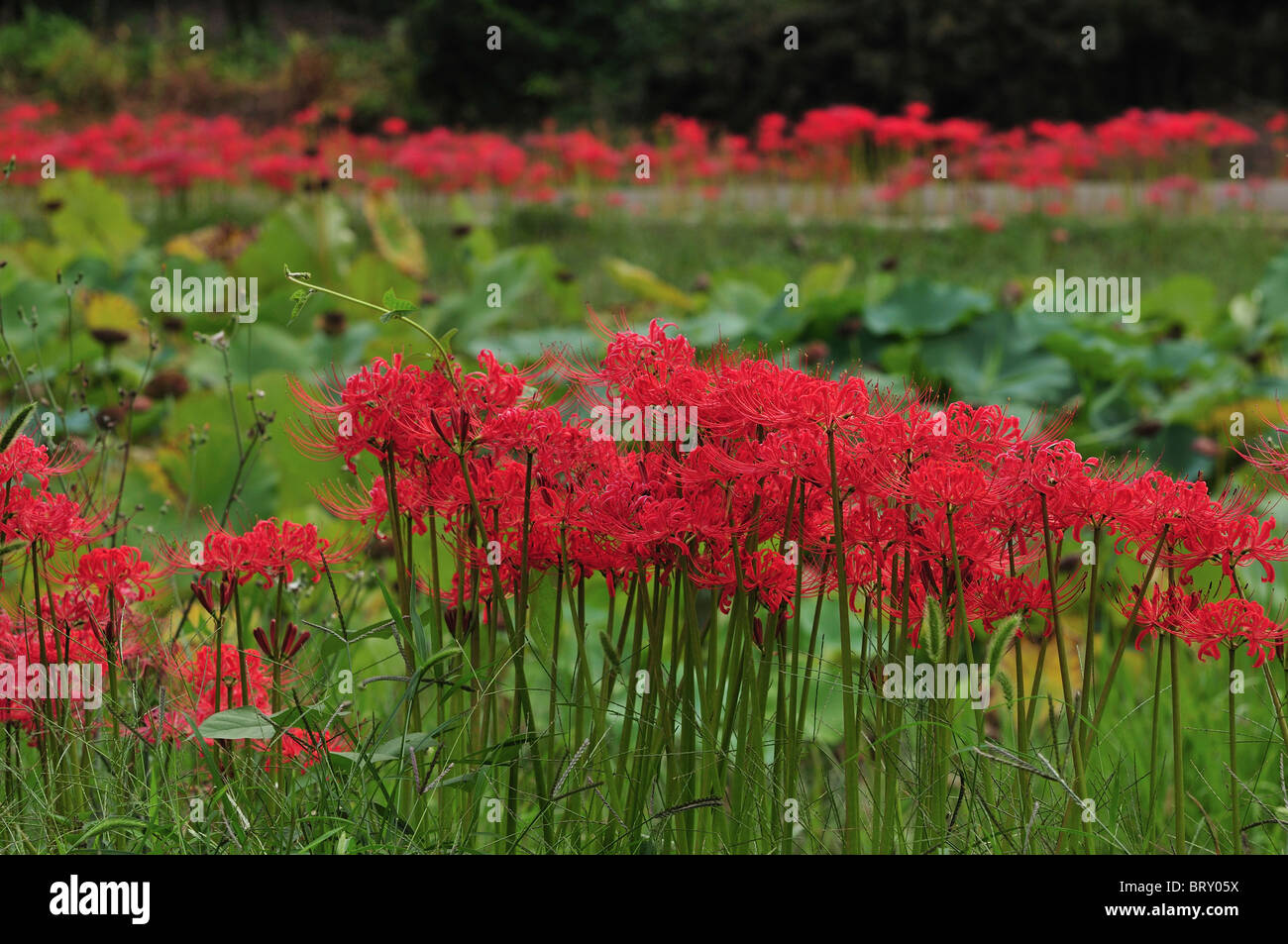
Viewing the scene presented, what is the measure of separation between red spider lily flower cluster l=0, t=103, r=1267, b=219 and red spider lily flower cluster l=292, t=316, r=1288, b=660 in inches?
225

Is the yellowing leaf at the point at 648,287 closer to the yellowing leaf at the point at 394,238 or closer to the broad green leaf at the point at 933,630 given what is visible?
the yellowing leaf at the point at 394,238

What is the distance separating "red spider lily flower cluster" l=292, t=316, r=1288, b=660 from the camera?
1.44m

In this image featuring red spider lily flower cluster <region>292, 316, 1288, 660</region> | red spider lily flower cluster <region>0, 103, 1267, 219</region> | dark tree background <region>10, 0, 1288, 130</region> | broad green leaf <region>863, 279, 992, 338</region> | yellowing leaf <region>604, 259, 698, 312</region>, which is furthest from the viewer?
dark tree background <region>10, 0, 1288, 130</region>

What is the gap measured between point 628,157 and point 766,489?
29.2 feet

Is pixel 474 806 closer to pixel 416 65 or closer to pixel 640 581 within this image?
pixel 640 581

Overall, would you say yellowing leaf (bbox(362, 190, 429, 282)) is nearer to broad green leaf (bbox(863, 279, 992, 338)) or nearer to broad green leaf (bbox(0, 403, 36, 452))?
broad green leaf (bbox(863, 279, 992, 338))

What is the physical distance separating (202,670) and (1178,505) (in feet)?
4.07

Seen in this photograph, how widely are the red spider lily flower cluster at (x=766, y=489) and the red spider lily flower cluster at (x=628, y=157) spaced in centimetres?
571

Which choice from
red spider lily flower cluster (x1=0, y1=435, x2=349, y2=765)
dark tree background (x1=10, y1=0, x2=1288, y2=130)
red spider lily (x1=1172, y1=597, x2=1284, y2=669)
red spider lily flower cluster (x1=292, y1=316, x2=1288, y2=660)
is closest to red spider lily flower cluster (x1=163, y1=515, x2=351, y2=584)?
red spider lily flower cluster (x1=0, y1=435, x2=349, y2=765)

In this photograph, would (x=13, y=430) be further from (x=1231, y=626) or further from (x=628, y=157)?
(x=628, y=157)

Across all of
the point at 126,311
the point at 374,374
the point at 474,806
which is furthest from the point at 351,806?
the point at 126,311

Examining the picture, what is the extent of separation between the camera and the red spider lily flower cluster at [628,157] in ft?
26.1

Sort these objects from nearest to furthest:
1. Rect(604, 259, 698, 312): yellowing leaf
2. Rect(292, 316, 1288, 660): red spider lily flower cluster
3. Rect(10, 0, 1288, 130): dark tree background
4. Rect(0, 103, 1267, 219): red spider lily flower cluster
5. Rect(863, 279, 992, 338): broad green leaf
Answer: Rect(292, 316, 1288, 660): red spider lily flower cluster, Rect(863, 279, 992, 338): broad green leaf, Rect(604, 259, 698, 312): yellowing leaf, Rect(0, 103, 1267, 219): red spider lily flower cluster, Rect(10, 0, 1288, 130): dark tree background
